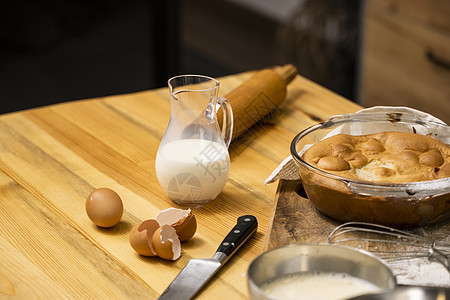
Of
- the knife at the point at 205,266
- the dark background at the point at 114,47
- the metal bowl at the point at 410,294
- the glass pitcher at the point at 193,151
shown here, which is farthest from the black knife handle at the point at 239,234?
the dark background at the point at 114,47

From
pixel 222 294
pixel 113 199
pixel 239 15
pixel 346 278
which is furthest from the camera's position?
pixel 239 15

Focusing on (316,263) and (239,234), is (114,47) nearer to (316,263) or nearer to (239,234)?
(239,234)

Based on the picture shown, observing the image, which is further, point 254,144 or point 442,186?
point 254,144

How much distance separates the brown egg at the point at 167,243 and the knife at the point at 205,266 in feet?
0.12

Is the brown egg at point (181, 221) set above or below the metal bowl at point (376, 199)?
below

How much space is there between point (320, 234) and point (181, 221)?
0.71 feet

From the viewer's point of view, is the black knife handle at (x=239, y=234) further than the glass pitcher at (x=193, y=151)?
No

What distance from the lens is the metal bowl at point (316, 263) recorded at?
0.76 metres

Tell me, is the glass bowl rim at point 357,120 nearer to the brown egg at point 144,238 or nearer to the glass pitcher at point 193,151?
the glass pitcher at point 193,151

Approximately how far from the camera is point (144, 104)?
1.62 meters

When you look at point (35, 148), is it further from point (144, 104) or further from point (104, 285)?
point (104, 285)

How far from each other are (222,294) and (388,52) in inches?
86.4

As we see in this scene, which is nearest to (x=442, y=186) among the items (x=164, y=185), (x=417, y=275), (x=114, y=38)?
(x=417, y=275)

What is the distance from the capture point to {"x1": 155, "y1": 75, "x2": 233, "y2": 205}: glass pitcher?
1.09 metres
